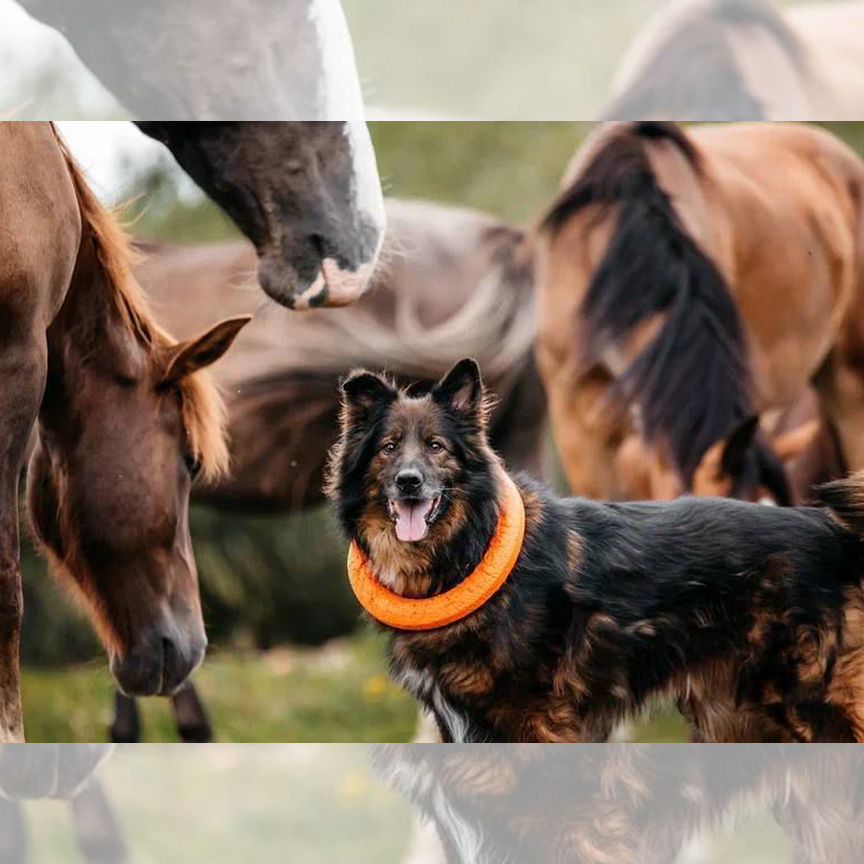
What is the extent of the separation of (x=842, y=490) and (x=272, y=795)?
1.80m

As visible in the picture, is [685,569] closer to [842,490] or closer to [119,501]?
[842,490]

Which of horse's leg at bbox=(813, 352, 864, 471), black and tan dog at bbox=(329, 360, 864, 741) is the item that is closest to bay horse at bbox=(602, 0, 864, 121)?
horse's leg at bbox=(813, 352, 864, 471)

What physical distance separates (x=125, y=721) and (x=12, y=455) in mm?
1532

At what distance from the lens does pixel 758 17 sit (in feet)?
22.5

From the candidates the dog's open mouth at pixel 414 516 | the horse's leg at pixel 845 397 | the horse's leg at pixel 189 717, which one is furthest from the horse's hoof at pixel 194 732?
the horse's leg at pixel 845 397

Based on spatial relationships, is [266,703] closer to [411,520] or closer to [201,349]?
[201,349]

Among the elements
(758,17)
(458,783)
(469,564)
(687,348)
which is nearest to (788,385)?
(687,348)

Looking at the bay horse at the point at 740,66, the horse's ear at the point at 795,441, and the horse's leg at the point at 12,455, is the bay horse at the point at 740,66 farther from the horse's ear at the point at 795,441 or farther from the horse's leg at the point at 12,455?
the horse's leg at the point at 12,455

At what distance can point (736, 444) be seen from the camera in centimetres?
606

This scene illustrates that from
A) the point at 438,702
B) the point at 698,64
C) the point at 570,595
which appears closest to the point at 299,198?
the point at 570,595

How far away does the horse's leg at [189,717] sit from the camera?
20.4ft

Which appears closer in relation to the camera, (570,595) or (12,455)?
(570,595)

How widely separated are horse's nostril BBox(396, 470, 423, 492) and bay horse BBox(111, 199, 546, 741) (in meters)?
1.62

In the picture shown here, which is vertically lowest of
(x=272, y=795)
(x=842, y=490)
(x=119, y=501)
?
(x=272, y=795)
